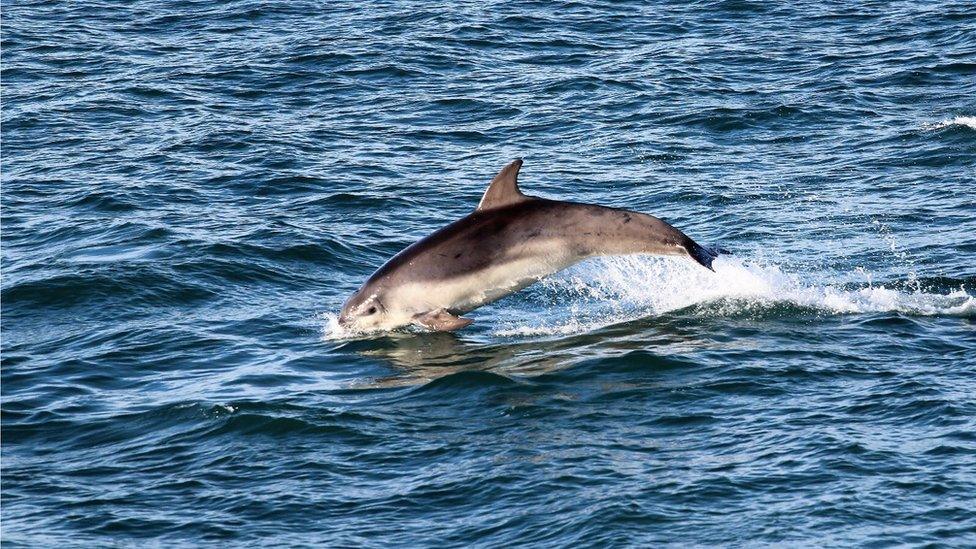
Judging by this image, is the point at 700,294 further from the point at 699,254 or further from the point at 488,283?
the point at 488,283

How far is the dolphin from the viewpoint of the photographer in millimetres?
19984

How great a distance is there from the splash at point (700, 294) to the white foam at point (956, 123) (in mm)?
9341

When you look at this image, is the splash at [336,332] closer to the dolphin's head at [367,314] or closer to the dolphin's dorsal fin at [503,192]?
the dolphin's head at [367,314]

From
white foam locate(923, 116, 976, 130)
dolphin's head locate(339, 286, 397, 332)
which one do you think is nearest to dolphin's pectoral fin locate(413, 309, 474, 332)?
dolphin's head locate(339, 286, 397, 332)

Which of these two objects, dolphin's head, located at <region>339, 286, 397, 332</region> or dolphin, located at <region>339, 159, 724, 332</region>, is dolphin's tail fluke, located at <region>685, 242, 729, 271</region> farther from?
dolphin's head, located at <region>339, 286, 397, 332</region>

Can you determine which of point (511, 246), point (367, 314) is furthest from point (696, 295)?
point (367, 314)

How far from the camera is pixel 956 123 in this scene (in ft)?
100

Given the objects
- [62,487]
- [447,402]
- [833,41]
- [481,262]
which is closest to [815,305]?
[481,262]

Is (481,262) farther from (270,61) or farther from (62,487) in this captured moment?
(270,61)

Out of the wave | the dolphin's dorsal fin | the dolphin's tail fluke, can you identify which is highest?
the dolphin's dorsal fin

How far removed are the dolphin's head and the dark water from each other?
1.06 feet

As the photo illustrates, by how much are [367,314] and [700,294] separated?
450 centimetres

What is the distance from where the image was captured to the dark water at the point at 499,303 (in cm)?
1474

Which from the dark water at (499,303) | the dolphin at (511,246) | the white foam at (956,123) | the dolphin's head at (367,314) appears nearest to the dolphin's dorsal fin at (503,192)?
the dolphin at (511,246)
